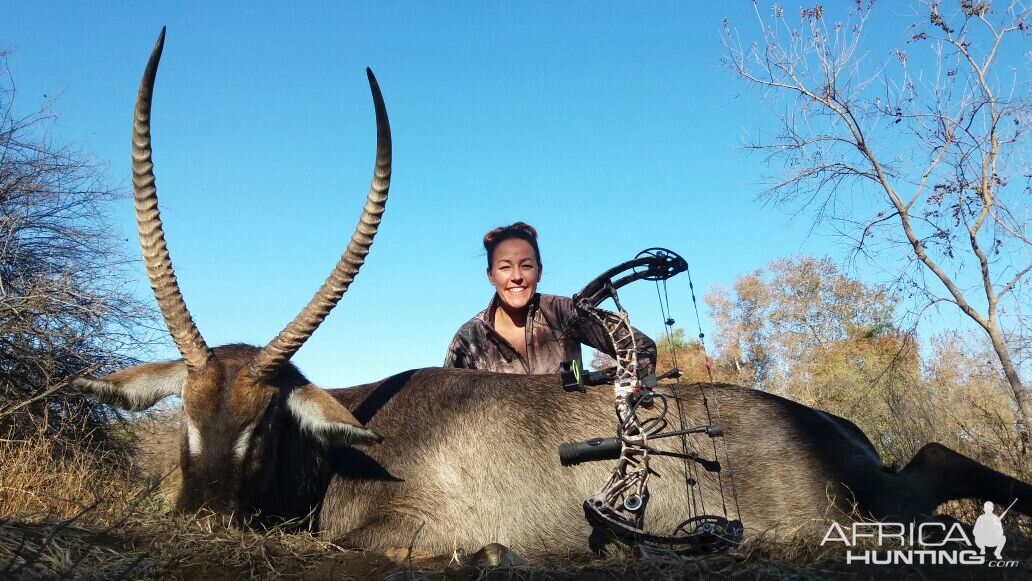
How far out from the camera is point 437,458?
429 centimetres

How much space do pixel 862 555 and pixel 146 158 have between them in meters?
4.28

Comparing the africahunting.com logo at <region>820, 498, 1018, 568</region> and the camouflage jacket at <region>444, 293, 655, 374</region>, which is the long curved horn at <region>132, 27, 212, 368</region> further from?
the africahunting.com logo at <region>820, 498, 1018, 568</region>

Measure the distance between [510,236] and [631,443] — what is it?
3278 mm

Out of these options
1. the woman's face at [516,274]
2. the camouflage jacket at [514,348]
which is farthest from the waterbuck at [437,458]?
the woman's face at [516,274]

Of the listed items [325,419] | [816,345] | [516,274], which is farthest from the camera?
[816,345]

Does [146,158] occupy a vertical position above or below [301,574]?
above

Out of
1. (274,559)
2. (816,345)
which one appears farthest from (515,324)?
(816,345)

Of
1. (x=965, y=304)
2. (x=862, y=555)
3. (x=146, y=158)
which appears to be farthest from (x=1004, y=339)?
(x=146, y=158)

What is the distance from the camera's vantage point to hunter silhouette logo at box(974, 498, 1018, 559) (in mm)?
3492

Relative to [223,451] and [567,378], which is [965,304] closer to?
[567,378]

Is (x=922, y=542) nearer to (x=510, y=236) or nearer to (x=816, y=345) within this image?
(x=510, y=236)

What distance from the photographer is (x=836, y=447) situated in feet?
13.7

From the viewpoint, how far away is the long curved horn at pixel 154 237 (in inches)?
160

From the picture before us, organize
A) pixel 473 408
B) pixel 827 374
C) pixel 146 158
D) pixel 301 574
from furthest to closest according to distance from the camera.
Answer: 1. pixel 827 374
2. pixel 473 408
3. pixel 146 158
4. pixel 301 574
